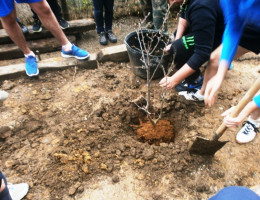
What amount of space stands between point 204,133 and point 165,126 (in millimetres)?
429

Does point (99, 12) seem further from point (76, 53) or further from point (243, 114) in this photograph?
point (243, 114)

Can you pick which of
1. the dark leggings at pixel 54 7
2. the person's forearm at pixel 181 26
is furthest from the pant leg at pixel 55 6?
the person's forearm at pixel 181 26

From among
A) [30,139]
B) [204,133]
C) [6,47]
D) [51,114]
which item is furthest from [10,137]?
[204,133]

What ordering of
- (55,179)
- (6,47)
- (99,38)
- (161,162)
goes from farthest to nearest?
(99,38) < (6,47) < (161,162) < (55,179)

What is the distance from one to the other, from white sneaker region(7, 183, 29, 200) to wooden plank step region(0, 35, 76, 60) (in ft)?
7.51

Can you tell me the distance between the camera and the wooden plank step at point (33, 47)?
3396mm

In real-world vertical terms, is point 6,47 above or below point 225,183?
above

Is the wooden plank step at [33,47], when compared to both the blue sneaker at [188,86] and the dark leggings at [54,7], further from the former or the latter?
the blue sneaker at [188,86]

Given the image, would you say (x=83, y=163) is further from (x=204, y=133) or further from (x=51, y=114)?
(x=204, y=133)

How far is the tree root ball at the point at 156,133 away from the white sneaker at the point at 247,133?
28.1 inches

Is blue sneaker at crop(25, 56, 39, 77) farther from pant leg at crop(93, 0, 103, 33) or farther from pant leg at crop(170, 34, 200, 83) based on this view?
pant leg at crop(170, 34, 200, 83)

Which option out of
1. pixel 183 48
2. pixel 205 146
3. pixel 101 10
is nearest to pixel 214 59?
pixel 183 48

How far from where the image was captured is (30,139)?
228cm

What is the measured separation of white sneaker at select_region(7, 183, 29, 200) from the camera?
5.99 feet
